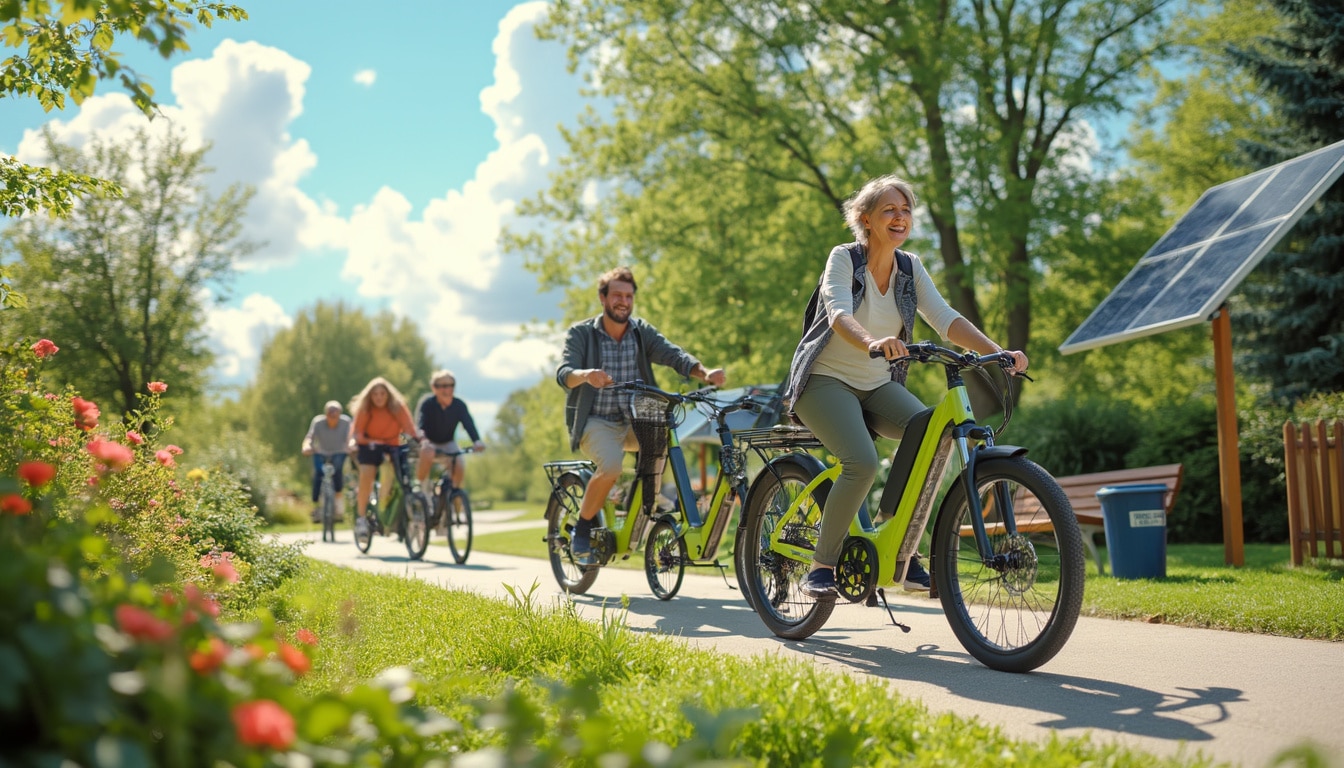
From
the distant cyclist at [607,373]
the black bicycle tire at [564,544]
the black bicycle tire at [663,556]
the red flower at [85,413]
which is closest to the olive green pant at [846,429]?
the black bicycle tire at [663,556]

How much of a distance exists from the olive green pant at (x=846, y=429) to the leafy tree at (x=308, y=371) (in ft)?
160

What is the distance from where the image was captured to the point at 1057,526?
4258mm

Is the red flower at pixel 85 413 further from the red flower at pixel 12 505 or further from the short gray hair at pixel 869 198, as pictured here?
the short gray hair at pixel 869 198

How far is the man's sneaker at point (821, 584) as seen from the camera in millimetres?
5199

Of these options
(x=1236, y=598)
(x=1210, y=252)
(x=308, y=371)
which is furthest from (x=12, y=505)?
(x=308, y=371)

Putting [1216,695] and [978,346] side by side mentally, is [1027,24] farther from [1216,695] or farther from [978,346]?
[1216,695]

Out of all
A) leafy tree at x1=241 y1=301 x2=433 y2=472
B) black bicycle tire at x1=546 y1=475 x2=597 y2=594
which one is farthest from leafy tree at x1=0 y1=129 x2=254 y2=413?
black bicycle tire at x1=546 y1=475 x2=597 y2=594

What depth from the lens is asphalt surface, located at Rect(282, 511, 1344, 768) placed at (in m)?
3.44

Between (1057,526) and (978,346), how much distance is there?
126cm

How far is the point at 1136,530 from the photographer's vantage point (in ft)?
27.1

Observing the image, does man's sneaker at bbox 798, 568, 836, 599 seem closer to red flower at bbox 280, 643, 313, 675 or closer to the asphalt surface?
the asphalt surface

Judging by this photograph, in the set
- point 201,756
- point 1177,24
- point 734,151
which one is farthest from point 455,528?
point 1177,24

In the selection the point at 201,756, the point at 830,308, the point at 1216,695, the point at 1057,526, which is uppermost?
the point at 830,308

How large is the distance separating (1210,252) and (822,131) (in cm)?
1217
